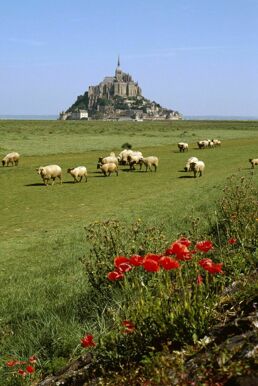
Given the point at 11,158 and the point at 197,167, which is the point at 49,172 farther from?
the point at 11,158

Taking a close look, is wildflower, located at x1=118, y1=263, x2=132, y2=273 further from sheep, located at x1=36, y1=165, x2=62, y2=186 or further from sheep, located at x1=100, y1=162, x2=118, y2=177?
sheep, located at x1=100, y1=162, x2=118, y2=177

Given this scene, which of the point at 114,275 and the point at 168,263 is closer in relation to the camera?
the point at 168,263

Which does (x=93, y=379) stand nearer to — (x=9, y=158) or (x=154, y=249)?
(x=154, y=249)

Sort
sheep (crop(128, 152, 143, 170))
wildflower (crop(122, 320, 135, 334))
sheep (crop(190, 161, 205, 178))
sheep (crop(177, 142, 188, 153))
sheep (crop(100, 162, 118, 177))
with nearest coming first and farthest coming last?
1. wildflower (crop(122, 320, 135, 334))
2. sheep (crop(190, 161, 205, 178))
3. sheep (crop(100, 162, 118, 177))
4. sheep (crop(128, 152, 143, 170))
5. sheep (crop(177, 142, 188, 153))

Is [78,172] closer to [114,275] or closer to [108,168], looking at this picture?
[108,168]

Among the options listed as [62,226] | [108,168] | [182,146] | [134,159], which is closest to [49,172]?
[108,168]

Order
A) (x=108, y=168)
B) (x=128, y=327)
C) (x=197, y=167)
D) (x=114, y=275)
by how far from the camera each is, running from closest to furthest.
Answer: (x=128, y=327)
(x=114, y=275)
(x=197, y=167)
(x=108, y=168)

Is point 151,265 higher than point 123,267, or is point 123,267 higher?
point 151,265

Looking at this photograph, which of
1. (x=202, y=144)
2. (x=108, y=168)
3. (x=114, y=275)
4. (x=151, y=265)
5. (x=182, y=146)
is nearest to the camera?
(x=151, y=265)

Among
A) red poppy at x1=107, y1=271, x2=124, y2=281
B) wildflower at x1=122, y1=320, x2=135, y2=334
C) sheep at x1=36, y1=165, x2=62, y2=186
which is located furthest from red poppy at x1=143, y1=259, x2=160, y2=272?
sheep at x1=36, y1=165, x2=62, y2=186

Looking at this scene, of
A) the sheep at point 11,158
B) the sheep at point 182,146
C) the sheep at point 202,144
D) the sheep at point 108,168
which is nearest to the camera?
the sheep at point 108,168

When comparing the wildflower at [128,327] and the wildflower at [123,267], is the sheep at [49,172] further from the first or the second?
the wildflower at [128,327]

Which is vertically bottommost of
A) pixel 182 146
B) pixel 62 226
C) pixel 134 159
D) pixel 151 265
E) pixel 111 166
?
pixel 62 226

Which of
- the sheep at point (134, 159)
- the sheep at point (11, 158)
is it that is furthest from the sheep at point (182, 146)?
the sheep at point (11, 158)
